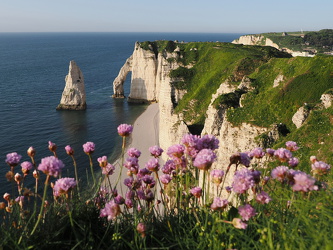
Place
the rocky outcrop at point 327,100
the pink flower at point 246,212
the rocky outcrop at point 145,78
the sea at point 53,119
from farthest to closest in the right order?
the rocky outcrop at point 145,78 < the sea at point 53,119 < the rocky outcrop at point 327,100 < the pink flower at point 246,212

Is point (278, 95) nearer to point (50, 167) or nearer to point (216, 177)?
point (216, 177)

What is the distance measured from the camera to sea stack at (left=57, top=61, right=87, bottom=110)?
74062 millimetres

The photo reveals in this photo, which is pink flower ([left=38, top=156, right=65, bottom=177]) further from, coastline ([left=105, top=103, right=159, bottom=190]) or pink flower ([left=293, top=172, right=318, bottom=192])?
coastline ([left=105, top=103, right=159, bottom=190])

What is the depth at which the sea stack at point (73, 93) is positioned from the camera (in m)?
74.1

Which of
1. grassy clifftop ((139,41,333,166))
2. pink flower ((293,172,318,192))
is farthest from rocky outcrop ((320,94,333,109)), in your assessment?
pink flower ((293,172,318,192))

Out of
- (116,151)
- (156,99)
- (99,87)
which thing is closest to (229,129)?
(116,151)

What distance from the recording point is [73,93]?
7431cm

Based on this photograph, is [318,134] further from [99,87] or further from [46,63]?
[46,63]

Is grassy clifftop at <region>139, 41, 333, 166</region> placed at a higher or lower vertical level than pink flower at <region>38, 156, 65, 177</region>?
lower

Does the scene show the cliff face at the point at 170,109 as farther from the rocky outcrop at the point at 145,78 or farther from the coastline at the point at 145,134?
the coastline at the point at 145,134

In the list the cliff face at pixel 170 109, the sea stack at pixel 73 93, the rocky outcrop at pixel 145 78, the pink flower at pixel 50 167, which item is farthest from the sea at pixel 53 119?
the pink flower at pixel 50 167

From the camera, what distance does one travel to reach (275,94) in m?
27.6

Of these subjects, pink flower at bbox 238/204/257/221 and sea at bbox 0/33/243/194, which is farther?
sea at bbox 0/33/243/194

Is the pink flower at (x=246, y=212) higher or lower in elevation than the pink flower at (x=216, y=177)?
lower
